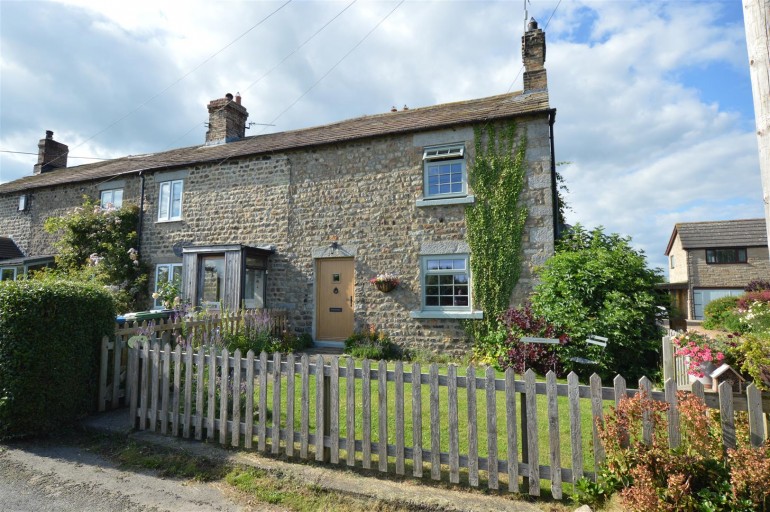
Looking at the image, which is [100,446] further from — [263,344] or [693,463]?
[693,463]

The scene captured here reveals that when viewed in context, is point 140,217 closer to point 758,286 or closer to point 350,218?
point 350,218

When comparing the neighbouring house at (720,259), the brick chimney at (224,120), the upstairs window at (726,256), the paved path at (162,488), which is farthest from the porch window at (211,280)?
the upstairs window at (726,256)

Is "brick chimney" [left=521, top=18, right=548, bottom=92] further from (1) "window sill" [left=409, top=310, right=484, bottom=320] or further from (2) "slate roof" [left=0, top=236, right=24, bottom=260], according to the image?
(2) "slate roof" [left=0, top=236, right=24, bottom=260]

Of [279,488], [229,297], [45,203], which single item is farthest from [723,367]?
[45,203]

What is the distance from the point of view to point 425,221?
34.2 feet

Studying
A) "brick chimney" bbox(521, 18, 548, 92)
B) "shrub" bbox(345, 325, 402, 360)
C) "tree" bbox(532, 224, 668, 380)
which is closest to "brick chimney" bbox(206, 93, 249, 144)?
"shrub" bbox(345, 325, 402, 360)

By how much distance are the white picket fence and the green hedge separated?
64 cm

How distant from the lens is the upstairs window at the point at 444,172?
10.4 metres

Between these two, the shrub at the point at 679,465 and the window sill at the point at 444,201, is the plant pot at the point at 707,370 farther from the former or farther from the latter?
the window sill at the point at 444,201

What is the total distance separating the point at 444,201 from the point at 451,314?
2779 millimetres

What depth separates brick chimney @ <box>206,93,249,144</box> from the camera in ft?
48.8

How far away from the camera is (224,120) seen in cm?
1492

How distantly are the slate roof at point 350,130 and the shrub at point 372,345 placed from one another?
5.24 meters

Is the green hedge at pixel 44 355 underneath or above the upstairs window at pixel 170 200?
underneath
